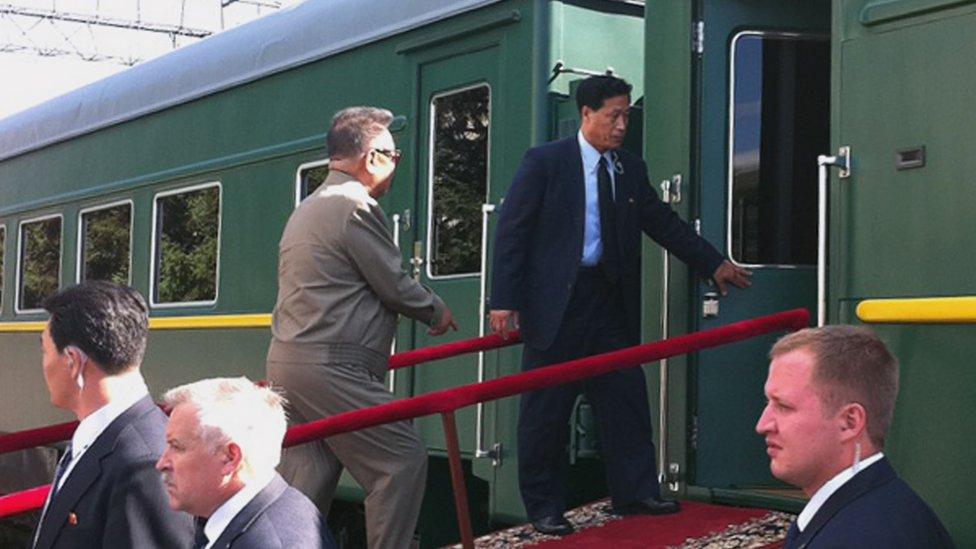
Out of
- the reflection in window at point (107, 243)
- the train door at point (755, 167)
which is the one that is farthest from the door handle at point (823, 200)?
the reflection in window at point (107, 243)

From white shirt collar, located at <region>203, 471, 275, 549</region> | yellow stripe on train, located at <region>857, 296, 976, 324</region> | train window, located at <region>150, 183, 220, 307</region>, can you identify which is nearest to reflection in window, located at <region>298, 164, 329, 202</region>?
train window, located at <region>150, 183, 220, 307</region>

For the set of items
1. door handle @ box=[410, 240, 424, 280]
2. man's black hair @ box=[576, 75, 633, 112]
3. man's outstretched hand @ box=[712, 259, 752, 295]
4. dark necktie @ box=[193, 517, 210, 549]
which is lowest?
dark necktie @ box=[193, 517, 210, 549]

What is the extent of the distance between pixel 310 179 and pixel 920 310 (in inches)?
161

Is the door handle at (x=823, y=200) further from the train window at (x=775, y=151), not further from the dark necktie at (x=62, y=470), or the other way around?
the dark necktie at (x=62, y=470)

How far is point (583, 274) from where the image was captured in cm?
588

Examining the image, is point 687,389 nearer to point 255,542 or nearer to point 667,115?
point 667,115

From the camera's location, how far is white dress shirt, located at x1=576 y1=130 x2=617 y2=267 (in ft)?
19.4

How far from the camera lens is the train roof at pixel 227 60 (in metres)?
7.75

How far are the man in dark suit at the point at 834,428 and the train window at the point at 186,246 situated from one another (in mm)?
6427

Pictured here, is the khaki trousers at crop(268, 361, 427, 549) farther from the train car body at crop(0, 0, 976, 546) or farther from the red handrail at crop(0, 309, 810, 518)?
the train car body at crop(0, 0, 976, 546)

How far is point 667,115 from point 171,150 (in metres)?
4.48

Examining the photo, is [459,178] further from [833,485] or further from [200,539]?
[833,485]

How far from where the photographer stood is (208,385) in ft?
10.5

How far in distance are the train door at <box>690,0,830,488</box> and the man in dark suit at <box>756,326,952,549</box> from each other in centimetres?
296
